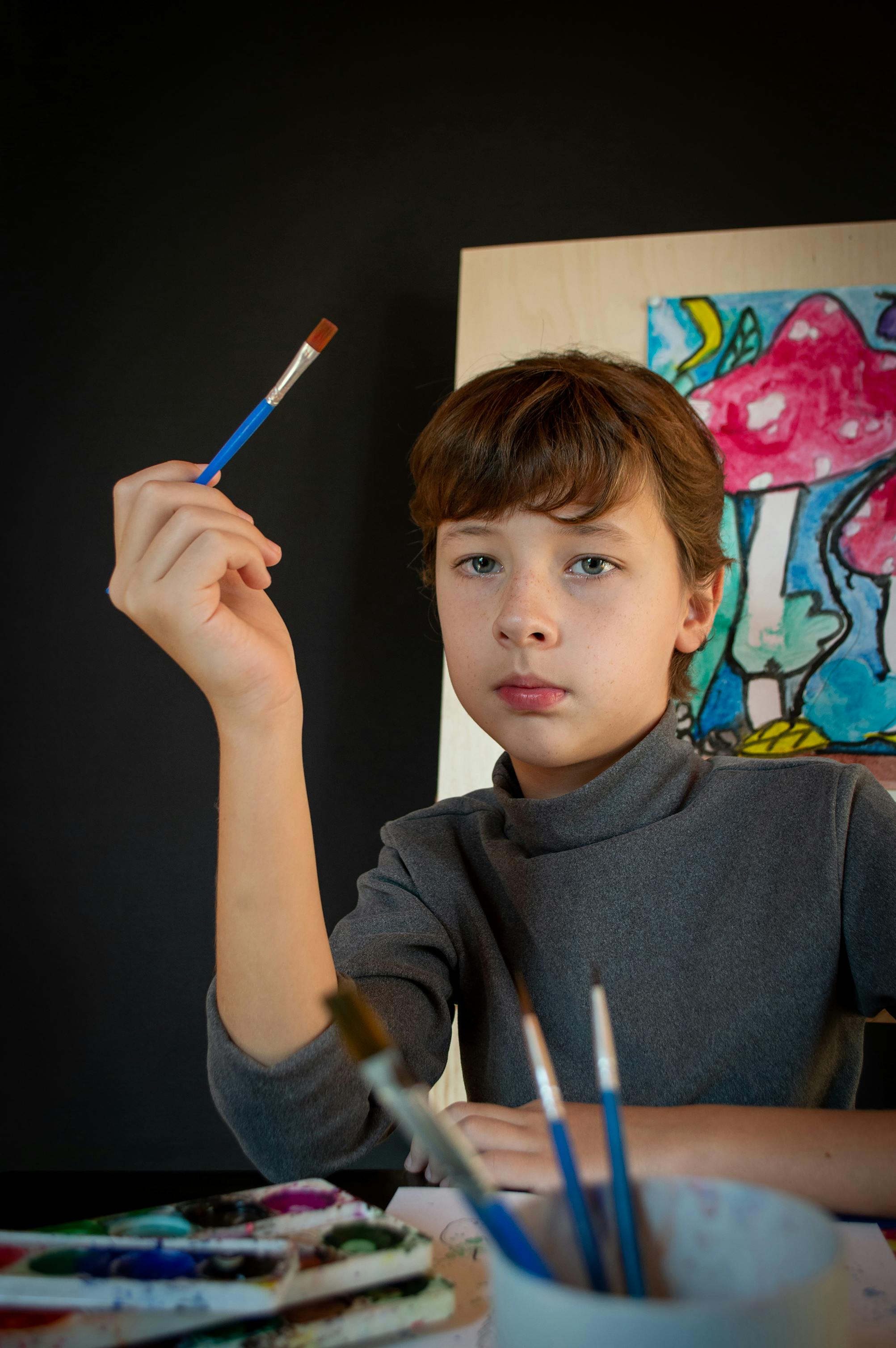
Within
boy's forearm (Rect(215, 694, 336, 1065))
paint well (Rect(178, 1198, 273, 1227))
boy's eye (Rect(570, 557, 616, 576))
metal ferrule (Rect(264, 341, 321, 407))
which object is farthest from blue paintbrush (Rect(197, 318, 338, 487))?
paint well (Rect(178, 1198, 273, 1227))

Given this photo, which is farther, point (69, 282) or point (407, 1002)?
point (69, 282)

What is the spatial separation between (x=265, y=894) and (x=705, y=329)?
47.7 inches

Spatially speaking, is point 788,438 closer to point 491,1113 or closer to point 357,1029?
point 491,1113

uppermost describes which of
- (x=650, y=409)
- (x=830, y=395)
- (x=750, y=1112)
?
(x=830, y=395)

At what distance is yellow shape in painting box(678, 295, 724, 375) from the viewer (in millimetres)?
1468

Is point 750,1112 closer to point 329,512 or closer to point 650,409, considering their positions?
point 650,409

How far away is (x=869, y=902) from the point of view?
2.50 feet

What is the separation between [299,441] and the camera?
70.4 inches

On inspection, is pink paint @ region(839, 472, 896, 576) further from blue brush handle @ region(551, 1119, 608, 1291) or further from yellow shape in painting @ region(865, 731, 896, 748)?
blue brush handle @ region(551, 1119, 608, 1291)

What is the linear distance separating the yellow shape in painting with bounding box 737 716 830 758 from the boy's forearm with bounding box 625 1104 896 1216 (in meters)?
0.84

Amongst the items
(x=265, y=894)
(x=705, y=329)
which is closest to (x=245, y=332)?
(x=705, y=329)

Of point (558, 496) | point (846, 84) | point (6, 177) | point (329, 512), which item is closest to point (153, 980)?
point (329, 512)

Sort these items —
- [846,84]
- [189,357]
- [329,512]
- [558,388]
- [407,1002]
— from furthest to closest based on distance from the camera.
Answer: [189,357] < [329,512] < [846,84] < [558,388] < [407,1002]

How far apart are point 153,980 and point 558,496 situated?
1.30 m
